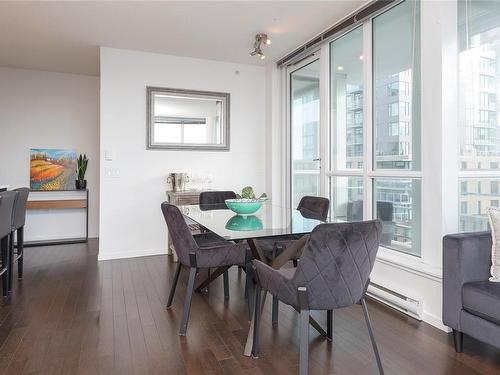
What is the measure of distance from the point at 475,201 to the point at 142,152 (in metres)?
3.57

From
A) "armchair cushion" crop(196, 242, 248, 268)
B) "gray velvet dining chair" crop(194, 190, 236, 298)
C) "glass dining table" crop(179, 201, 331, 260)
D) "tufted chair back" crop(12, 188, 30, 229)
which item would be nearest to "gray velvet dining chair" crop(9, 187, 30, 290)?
"tufted chair back" crop(12, 188, 30, 229)

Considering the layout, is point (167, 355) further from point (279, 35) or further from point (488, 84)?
point (279, 35)

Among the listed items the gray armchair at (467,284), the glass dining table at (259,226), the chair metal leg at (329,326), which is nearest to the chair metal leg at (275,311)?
the glass dining table at (259,226)

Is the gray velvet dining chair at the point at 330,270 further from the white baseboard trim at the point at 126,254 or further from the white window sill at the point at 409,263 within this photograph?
the white baseboard trim at the point at 126,254

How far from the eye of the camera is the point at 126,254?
429cm

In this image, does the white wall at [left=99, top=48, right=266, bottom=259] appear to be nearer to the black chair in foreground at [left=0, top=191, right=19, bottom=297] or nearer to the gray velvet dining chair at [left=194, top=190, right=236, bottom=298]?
the gray velvet dining chair at [left=194, top=190, right=236, bottom=298]

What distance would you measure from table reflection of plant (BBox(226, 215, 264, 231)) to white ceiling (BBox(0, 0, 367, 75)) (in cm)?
192

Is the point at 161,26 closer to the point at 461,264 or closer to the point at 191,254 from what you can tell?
the point at 191,254

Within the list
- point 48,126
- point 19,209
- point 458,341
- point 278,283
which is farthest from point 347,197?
point 48,126

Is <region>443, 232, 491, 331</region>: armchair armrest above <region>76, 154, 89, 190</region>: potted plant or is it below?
below

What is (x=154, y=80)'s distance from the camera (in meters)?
4.38

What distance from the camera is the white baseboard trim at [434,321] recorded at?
2.30 metres

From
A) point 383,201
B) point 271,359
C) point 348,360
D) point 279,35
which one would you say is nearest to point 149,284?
point 271,359

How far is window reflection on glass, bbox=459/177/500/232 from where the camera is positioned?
2.38 metres
